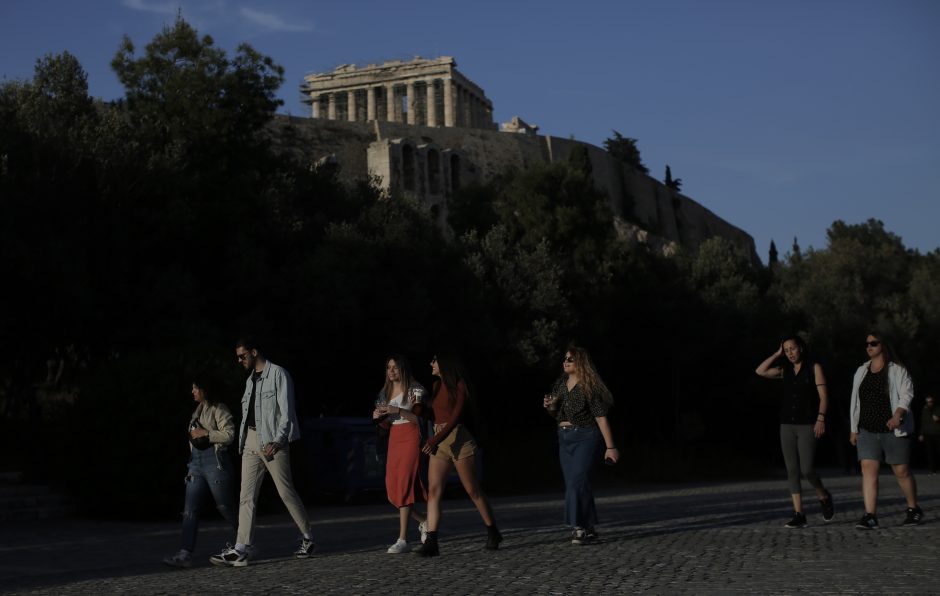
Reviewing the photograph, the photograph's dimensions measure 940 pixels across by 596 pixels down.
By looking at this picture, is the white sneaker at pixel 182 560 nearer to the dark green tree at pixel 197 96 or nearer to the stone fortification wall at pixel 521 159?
the dark green tree at pixel 197 96

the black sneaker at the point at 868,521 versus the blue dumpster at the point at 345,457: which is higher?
the blue dumpster at the point at 345,457

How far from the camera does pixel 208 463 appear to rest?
971 cm

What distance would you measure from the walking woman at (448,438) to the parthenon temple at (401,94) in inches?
3826

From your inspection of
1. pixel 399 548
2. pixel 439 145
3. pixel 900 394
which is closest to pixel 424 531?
pixel 399 548

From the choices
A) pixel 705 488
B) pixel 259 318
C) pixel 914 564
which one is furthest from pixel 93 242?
pixel 914 564

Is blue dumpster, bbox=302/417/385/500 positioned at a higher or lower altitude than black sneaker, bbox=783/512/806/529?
higher

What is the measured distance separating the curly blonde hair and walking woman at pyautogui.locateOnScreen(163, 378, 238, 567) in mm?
3000

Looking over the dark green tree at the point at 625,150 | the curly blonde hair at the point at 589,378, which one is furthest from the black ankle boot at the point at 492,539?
the dark green tree at the point at 625,150

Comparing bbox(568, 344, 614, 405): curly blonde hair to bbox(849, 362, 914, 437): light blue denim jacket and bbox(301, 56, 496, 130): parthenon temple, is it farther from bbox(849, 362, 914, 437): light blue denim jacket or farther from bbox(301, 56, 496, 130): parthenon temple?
bbox(301, 56, 496, 130): parthenon temple

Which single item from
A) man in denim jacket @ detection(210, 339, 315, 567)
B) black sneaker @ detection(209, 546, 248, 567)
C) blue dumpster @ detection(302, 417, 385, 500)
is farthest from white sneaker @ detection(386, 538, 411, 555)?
blue dumpster @ detection(302, 417, 385, 500)

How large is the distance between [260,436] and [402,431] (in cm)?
120

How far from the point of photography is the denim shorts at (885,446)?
1141 cm

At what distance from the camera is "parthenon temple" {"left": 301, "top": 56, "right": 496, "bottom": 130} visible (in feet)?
357

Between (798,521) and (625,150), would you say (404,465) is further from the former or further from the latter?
(625,150)
